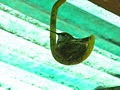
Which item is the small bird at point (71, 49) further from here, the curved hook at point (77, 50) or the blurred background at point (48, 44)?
the blurred background at point (48, 44)

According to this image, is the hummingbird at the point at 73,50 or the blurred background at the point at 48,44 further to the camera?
the blurred background at the point at 48,44

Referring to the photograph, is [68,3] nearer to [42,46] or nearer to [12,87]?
[42,46]

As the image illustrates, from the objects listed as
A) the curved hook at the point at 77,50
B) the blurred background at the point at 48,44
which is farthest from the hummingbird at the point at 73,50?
the blurred background at the point at 48,44

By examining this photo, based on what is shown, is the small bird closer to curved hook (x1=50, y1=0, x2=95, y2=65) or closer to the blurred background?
curved hook (x1=50, y1=0, x2=95, y2=65)

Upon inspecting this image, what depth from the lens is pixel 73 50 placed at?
3.07 feet

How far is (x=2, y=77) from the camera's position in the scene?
2.64 m

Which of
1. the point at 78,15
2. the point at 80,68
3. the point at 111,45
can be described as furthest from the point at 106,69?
the point at 78,15

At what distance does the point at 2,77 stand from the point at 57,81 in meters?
0.49

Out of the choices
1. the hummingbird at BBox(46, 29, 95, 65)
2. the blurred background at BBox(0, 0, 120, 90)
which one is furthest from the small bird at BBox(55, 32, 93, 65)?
Result: the blurred background at BBox(0, 0, 120, 90)

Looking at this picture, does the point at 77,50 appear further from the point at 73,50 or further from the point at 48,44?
the point at 48,44

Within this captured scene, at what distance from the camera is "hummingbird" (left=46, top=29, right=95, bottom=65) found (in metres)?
0.92

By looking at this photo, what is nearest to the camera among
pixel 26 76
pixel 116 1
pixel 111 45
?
pixel 116 1

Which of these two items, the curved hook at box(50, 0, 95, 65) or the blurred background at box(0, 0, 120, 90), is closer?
the curved hook at box(50, 0, 95, 65)

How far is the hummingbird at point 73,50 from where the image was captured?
3.01 feet
